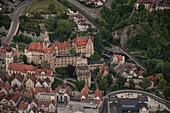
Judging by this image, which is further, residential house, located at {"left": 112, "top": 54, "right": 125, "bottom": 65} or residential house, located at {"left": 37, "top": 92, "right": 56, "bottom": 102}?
residential house, located at {"left": 112, "top": 54, "right": 125, "bottom": 65}

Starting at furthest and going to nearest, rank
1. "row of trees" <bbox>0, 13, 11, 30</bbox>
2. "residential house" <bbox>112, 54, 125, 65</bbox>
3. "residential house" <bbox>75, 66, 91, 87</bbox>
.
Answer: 1. "row of trees" <bbox>0, 13, 11, 30</bbox>
2. "residential house" <bbox>112, 54, 125, 65</bbox>
3. "residential house" <bbox>75, 66, 91, 87</bbox>

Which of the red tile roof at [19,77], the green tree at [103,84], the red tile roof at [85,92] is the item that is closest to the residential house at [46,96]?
the red tile roof at [85,92]

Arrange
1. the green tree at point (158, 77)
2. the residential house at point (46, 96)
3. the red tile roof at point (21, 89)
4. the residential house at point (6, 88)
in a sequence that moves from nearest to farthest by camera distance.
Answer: the residential house at point (46, 96), the red tile roof at point (21, 89), the residential house at point (6, 88), the green tree at point (158, 77)

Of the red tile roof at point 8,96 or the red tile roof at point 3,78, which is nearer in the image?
the red tile roof at point 8,96

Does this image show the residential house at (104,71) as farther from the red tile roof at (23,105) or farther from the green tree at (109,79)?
the red tile roof at (23,105)

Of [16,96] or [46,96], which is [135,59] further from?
[16,96]

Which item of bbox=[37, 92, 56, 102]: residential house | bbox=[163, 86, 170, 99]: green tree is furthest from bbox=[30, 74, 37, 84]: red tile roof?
bbox=[163, 86, 170, 99]: green tree

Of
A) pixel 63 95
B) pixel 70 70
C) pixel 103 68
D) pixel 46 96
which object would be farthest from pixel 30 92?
pixel 103 68

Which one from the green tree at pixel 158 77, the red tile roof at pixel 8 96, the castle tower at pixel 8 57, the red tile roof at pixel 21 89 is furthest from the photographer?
the green tree at pixel 158 77

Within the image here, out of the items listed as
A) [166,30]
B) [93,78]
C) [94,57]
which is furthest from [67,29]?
[166,30]

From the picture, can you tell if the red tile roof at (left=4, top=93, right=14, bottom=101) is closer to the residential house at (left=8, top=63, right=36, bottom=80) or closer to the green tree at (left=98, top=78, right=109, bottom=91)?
the residential house at (left=8, top=63, right=36, bottom=80)

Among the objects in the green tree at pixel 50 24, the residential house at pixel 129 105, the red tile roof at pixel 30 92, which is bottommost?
the residential house at pixel 129 105
